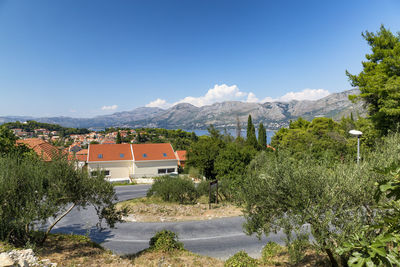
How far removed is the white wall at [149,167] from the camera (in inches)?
1773

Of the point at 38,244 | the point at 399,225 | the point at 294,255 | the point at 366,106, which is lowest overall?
the point at 38,244

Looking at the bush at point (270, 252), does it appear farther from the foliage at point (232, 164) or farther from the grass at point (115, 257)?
the foliage at point (232, 164)

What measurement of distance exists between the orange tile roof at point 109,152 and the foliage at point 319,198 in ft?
136

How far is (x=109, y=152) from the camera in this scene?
45.8 metres

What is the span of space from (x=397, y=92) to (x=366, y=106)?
17.3ft

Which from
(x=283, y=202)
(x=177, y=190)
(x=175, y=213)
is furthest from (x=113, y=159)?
(x=283, y=202)

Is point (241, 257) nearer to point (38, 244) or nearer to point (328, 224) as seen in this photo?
point (328, 224)

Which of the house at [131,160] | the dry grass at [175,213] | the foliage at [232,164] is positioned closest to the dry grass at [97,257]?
the dry grass at [175,213]

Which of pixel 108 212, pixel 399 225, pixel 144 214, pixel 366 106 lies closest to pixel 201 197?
pixel 144 214

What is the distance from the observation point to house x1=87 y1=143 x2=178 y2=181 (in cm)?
4406

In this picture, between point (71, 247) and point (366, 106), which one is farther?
point (366, 106)

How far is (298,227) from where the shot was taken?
677 cm

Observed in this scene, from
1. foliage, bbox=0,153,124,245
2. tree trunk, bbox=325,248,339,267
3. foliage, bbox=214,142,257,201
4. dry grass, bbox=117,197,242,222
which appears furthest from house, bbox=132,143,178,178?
tree trunk, bbox=325,248,339,267

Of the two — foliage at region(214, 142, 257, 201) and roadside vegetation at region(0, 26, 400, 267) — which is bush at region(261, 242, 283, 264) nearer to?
roadside vegetation at region(0, 26, 400, 267)
